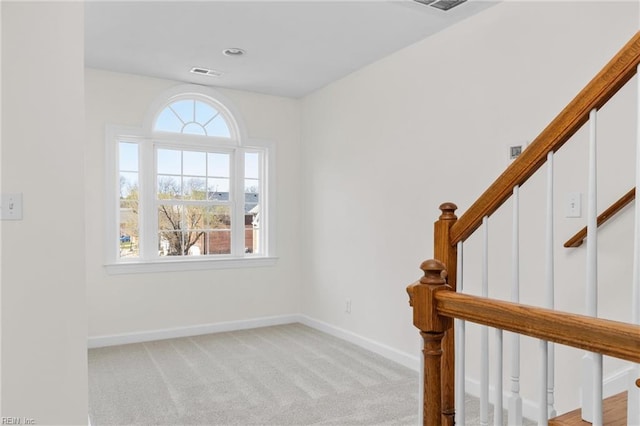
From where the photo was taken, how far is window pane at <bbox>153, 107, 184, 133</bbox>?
4.57m

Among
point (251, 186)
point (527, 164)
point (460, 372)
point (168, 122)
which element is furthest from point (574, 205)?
point (168, 122)

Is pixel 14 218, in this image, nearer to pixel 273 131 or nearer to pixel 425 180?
pixel 425 180

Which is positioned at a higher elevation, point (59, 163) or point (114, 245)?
point (59, 163)

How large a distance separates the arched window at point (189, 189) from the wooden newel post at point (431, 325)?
3729mm

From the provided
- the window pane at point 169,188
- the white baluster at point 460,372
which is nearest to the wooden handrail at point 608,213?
the white baluster at point 460,372

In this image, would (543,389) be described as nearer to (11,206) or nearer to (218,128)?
(11,206)

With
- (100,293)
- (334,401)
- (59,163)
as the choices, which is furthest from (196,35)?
(334,401)

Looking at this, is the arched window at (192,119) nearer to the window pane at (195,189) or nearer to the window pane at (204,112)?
the window pane at (204,112)

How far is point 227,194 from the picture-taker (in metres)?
4.95

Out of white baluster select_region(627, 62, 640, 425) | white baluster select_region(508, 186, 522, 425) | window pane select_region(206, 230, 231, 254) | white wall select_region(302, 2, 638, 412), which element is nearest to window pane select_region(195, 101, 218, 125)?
white wall select_region(302, 2, 638, 412)

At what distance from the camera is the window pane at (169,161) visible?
460cm

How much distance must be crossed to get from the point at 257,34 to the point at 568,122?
8.62 feet

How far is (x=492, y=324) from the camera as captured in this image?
41.4 inches

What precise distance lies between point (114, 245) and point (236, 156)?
1519 mm
